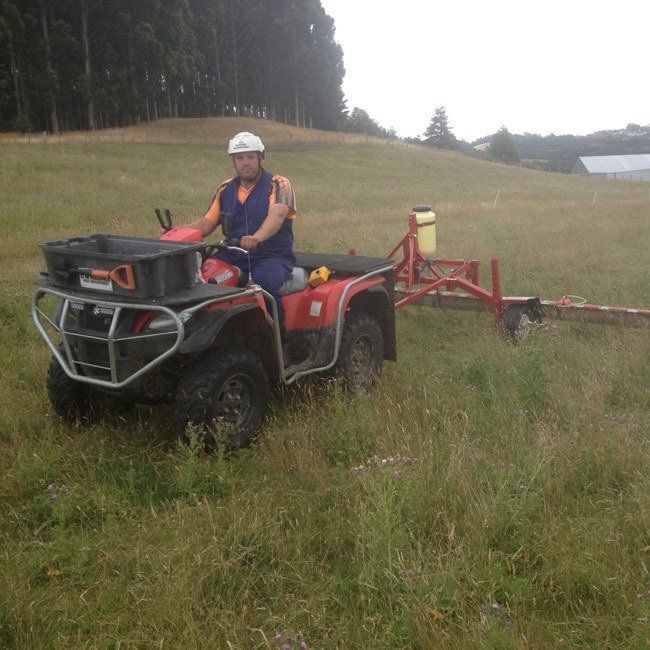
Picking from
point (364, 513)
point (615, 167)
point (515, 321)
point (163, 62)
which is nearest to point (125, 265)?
point (364, 513)

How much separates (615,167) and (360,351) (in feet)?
248

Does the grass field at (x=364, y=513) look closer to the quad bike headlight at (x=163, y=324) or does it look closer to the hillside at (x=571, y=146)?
the quad bike headlight at (x=163, y=324)

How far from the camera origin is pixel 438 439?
13.3 feet

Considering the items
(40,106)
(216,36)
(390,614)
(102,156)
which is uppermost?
(216,36)

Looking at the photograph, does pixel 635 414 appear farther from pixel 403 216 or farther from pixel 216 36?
pixel 216 36

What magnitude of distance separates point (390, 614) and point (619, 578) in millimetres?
980

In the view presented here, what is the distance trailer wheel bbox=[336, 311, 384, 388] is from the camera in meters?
4.92

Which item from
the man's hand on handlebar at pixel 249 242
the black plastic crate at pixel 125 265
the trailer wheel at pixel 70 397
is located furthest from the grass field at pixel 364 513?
the man's hand on handlebar at pixel 249 242

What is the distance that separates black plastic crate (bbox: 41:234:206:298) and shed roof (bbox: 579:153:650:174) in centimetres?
7262

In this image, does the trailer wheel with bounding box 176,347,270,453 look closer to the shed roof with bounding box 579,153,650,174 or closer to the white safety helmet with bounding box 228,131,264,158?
the white safety helmet with bounding box 228,131,264,158

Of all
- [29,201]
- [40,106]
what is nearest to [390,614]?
[29,201]

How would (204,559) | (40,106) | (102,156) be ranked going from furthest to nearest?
1. (40,106)
2. (102,156)
3. (204,559)

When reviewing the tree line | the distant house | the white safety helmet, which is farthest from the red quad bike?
the distant house

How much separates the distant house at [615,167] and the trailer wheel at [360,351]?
70.0m
